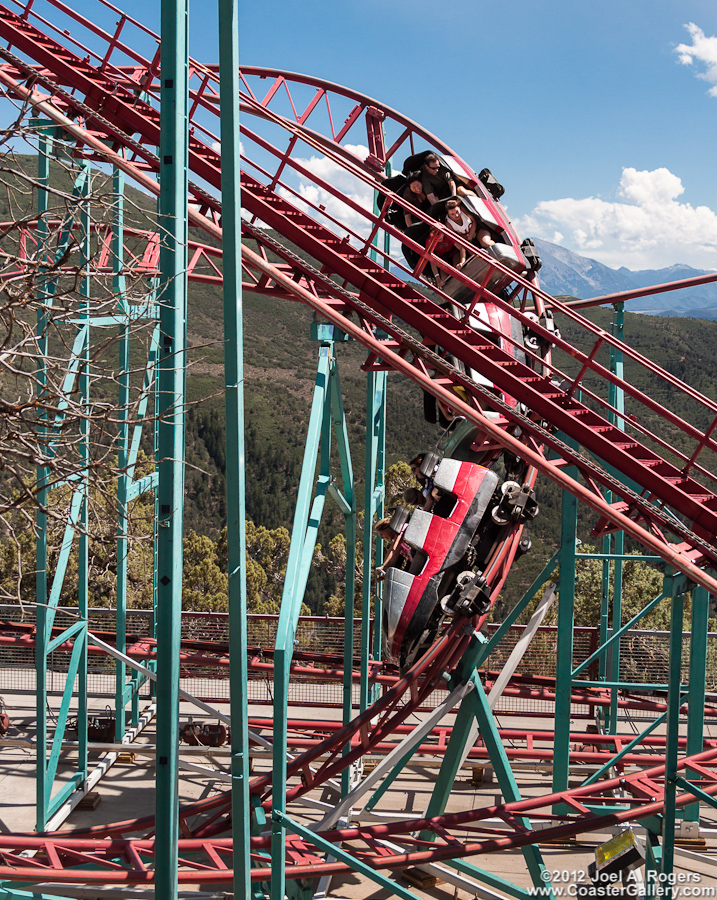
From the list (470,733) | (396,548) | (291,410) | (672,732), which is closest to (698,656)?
(672,732)

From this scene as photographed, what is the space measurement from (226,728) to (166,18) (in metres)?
8.69

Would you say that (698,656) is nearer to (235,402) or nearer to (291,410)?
(235,402)

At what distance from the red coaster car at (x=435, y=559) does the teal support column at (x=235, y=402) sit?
115 inches

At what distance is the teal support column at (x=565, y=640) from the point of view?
7227 millimetres

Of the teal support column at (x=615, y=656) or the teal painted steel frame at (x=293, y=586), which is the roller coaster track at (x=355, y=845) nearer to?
the teal painted steel frame at (x=293, y=586)

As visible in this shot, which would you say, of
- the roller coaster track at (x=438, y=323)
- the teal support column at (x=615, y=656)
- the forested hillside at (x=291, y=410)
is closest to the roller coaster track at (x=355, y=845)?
the roller coaster track at (x=438, y=323)

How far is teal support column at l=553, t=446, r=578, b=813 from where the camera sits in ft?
23.7

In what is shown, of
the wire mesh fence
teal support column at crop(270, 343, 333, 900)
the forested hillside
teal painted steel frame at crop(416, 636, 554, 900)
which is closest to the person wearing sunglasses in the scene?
teal support column at crop(270, 343, 333, 900)

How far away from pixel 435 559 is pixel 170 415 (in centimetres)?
357

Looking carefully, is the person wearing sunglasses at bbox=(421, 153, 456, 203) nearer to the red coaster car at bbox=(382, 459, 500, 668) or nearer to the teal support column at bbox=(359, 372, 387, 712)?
the teal support column at bbox=(359, 372, 387, 712)

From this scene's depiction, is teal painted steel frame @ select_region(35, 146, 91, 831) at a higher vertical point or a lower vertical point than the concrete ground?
higher

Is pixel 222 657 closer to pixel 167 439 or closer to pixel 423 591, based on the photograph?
pixel 423 591

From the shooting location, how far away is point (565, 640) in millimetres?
7371

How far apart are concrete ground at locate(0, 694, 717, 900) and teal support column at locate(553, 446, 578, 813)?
934mm
